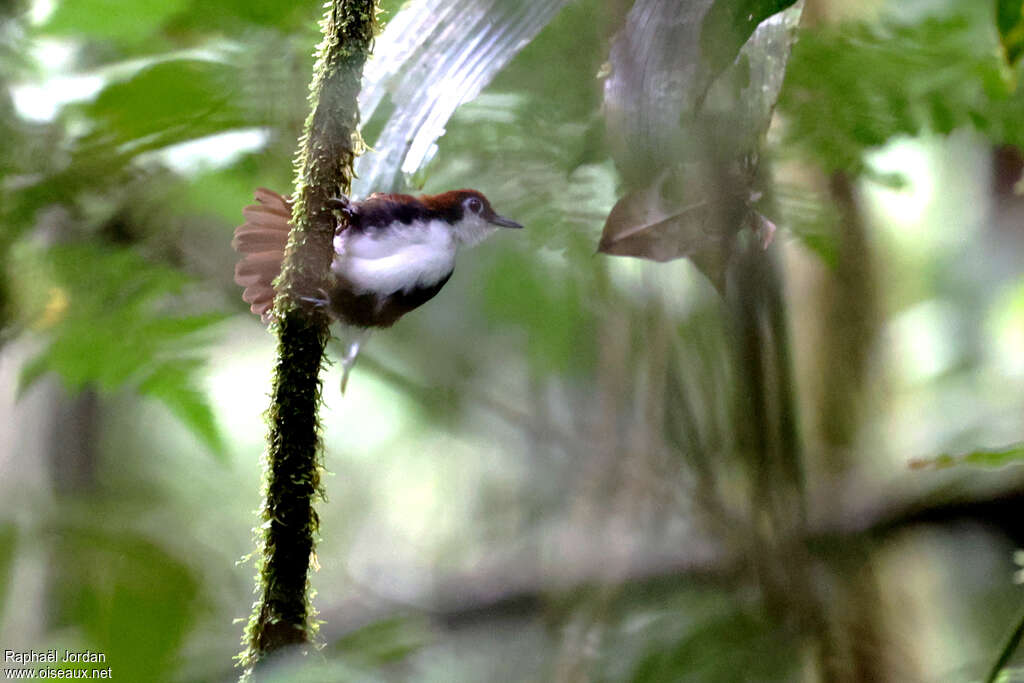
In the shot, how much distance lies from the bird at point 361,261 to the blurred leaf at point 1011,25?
1.90ft

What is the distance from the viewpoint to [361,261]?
0.74 meters

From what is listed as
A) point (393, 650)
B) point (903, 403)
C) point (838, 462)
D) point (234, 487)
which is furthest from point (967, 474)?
point (234, 487)

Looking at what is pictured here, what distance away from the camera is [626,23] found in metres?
0.63

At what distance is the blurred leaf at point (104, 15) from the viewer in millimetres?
1216

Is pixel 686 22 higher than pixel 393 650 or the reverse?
higher

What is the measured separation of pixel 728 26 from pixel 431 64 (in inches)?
9.2

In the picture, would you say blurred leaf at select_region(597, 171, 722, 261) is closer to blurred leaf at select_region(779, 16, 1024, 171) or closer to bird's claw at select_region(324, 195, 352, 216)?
bird's claw at select_region(324, 195, 352, 216)

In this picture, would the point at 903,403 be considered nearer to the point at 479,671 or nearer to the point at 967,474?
the point at 967,474

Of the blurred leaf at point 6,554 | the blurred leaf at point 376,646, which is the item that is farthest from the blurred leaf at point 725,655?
the blurred leaf at point 6,554

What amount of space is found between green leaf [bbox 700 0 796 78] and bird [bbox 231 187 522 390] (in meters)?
0.31

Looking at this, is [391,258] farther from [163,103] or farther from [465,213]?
[163,103]

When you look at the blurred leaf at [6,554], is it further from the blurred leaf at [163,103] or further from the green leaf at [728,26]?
the green leaf at [728,26]

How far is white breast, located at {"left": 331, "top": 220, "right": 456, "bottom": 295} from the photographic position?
2.37 ft

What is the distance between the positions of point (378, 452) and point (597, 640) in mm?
1638
